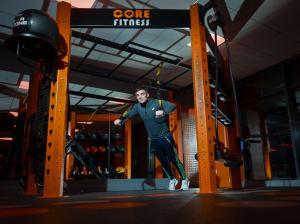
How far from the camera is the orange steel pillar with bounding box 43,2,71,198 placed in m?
2.36

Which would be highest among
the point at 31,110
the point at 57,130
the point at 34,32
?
the point at 34,32

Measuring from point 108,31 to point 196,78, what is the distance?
9.71ft

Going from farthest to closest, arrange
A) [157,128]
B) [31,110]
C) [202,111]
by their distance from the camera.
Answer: [31,110] < [157,128] < [202,111]

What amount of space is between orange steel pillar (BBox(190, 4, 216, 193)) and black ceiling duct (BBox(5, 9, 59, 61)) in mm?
1465

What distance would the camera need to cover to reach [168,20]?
2.83 m

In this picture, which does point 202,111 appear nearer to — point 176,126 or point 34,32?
point 34,32

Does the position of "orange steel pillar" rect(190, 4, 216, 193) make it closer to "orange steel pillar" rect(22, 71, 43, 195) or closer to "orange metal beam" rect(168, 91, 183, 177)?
"orange steel pillar" rect(22, 71, 43, 195)

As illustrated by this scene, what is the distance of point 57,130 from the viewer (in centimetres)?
246

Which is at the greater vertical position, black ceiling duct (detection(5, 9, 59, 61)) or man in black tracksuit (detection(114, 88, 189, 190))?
black ceiling duct (detection(5, 9, 59, 61))

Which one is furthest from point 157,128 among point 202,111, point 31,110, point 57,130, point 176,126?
point 176,126

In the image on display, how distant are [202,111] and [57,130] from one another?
1482 millimetres

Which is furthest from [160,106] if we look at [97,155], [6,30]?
[97,155]

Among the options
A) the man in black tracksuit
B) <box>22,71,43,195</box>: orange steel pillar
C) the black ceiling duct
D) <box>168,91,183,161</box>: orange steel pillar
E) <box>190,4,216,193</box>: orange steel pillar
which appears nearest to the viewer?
the black ceiling duct

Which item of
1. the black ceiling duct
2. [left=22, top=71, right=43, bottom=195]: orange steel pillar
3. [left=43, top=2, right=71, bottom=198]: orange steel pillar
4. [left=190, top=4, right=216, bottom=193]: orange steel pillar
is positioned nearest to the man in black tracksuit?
[left=190, top=4, right=216, bottom=193]: orange steel pillar
